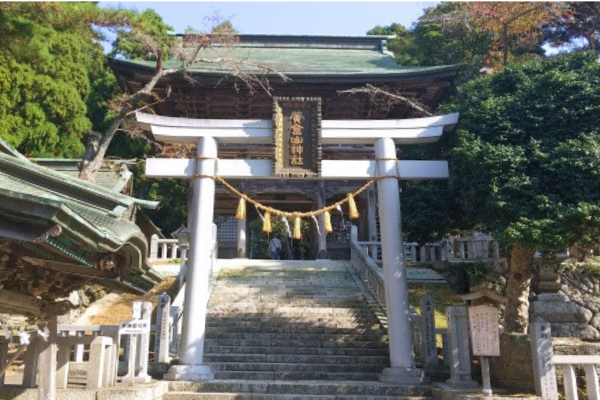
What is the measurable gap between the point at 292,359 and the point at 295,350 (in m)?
0.30

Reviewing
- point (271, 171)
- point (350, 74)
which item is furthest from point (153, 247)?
point (350, 74)

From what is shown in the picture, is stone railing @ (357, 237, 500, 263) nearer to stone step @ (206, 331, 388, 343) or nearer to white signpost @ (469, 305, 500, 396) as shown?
stone step @ (206, 331, 388, 343)

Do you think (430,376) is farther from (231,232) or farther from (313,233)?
(231,232)

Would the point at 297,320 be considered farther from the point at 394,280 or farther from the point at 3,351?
the point at 3,351

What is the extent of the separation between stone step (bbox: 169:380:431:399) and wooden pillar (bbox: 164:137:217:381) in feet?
0.75

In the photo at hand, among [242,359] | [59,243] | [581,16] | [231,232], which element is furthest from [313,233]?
[581,16]

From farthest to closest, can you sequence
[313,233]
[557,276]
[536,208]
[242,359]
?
1. [313,233]
2. [557,276]
3. [242,359]
4. [536,208]

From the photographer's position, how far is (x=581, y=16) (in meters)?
25.7

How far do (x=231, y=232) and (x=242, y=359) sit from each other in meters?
12.1

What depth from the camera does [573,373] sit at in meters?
6.41

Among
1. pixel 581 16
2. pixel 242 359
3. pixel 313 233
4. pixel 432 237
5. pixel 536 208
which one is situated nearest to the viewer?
pixel 536 208

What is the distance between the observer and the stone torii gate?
854 cm

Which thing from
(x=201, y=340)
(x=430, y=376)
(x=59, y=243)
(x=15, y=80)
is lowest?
(x=430, y=376)

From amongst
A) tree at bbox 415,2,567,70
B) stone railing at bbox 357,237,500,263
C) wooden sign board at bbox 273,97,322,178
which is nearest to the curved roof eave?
tree at bbox 415,2,567,70
